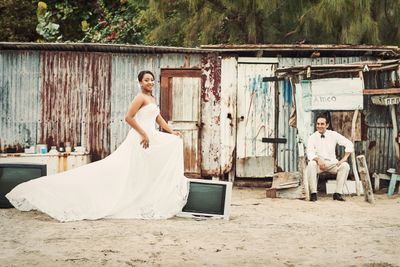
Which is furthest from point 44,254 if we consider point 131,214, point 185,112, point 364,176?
point 185,112

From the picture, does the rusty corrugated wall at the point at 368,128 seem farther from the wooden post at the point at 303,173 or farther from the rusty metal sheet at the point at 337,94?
the wooden post at the point at 303,173

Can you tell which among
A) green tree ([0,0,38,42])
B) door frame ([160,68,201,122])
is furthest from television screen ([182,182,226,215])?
green tree ([0,0,38,42])

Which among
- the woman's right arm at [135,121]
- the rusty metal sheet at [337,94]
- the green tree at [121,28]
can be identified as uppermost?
the green tree at [121,28]

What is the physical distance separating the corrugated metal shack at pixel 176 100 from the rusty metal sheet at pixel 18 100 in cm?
2

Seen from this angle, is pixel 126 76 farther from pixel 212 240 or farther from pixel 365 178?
pixel 212 240

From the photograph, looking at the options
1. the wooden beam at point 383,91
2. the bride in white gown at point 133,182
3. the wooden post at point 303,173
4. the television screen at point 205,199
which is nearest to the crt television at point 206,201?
the television screen at point 205,199

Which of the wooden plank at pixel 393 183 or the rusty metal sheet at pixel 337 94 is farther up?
the rusty metal sheet at pixel 337 94

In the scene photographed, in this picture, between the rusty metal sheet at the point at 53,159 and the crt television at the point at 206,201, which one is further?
the rusty metal sheet at the point at 53,159

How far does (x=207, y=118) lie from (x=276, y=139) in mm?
1381

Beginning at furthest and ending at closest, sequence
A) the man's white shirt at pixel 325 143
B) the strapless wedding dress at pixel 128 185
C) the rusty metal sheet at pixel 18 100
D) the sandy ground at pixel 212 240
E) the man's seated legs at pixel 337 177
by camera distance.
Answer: the rusty metal sheet at pixel 18 100
the man's white shirt at pixel 325 143
the man's seated legs at pixel 337 177
the strapless wedding dress at pixel 128 185
the sandy ground at pixel 212 240

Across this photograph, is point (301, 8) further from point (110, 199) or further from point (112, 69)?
point (110, 199)

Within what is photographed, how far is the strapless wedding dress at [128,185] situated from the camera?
6750 millimetres

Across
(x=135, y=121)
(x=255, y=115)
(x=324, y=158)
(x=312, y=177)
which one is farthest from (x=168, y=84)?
(x=135, y=121)

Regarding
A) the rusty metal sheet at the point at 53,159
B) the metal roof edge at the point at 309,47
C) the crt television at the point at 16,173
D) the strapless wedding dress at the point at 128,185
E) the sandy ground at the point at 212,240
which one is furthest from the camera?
the rusty metal sheet at the point at 53,159
